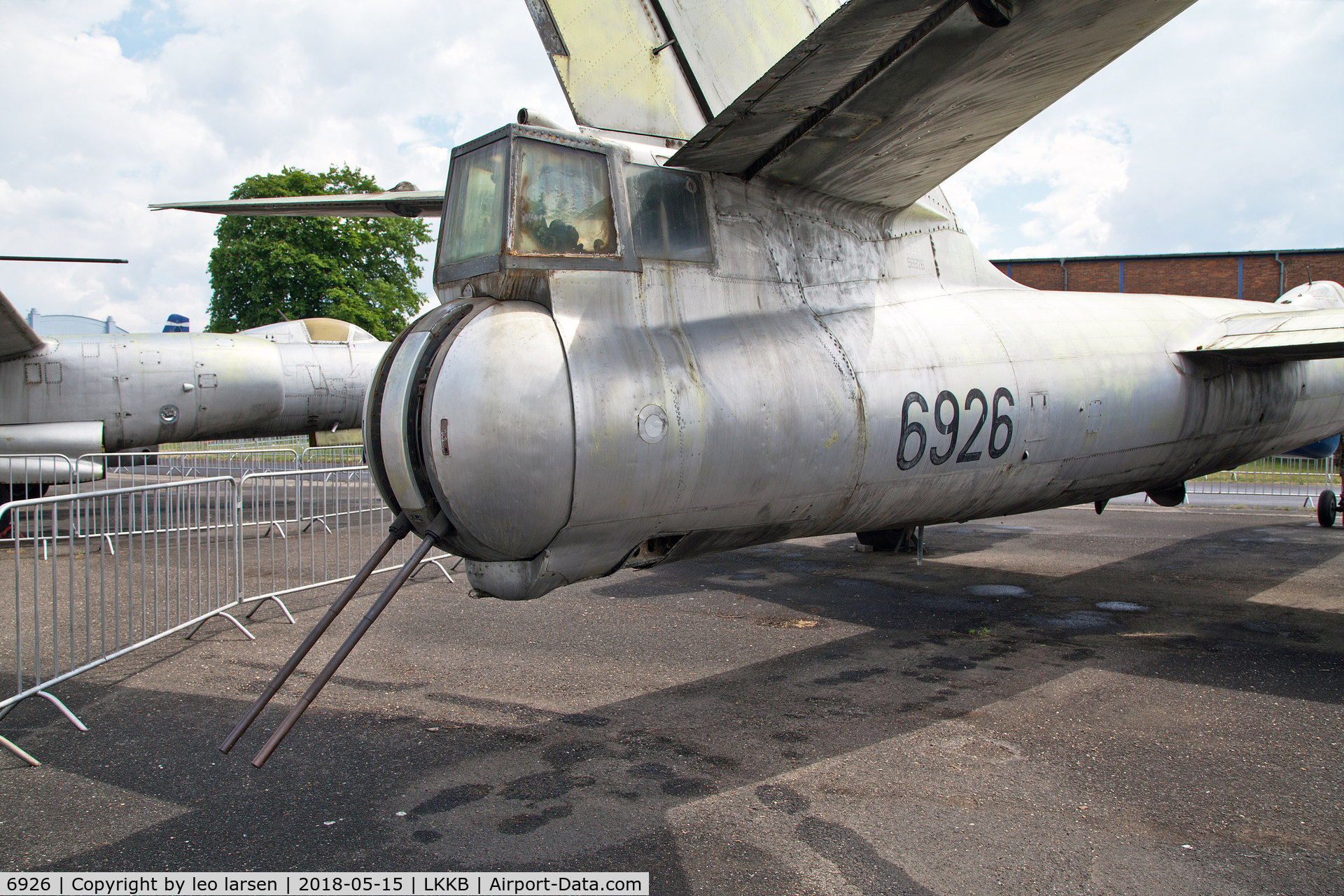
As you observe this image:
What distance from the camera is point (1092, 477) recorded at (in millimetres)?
6223

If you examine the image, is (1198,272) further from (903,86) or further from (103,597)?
(103,597)

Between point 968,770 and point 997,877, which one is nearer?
point 997,877

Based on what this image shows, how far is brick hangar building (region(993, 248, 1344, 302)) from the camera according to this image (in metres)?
36.0

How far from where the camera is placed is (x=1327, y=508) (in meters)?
A: 12.2

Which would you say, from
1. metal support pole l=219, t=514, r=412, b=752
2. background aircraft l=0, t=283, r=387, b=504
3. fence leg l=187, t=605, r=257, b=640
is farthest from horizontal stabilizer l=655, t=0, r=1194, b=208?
background aircraft l=0, t=283, r=387, b=504

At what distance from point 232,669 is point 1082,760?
5.62 meters

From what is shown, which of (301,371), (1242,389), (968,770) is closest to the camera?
(968,770)

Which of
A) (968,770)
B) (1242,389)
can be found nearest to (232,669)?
(968,770)

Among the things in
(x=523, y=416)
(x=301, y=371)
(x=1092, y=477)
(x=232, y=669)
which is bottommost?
(x=232, y=669)

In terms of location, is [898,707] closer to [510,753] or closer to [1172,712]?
[1172,712]

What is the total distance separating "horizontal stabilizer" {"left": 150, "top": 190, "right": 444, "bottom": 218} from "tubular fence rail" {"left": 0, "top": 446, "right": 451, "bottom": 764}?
2555mm

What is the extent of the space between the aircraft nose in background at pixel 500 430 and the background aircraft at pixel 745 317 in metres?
0.01

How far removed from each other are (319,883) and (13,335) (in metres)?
12.4

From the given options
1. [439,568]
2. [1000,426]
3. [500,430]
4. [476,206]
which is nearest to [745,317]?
[476,206]
